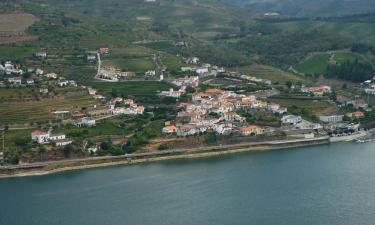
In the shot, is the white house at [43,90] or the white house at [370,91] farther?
the white house at [370,91]

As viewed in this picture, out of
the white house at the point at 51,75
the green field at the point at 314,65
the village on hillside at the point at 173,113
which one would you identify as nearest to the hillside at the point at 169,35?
the green field at the point at 314,65

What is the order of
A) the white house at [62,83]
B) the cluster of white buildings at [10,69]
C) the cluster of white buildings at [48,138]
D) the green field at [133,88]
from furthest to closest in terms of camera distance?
the cluster of white buildings at [10,69] < the green field at [133,88] < the white house at [62,83] < the cluster of white buildings at [48,138]

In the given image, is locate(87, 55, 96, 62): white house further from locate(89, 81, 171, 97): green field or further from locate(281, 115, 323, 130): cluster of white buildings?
locate(281, 115, 323, 130): cluster of white buildings

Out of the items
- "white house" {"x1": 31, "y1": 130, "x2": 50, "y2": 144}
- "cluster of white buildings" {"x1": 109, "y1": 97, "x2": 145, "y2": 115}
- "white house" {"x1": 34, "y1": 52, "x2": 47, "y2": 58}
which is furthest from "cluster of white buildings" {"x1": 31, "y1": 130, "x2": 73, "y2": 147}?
"white house" {"x1": 34, "y1": 52, "x2": 47, "y2": 58}

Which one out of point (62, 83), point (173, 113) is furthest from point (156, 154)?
point (62, 83)

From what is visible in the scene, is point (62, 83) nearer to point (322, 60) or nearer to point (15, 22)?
point (15, 22)

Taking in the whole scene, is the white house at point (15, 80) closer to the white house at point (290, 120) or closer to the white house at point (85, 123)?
the white house at point (85, 123)

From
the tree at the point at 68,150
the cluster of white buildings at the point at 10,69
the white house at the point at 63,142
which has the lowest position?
the tree at the point at 68,150

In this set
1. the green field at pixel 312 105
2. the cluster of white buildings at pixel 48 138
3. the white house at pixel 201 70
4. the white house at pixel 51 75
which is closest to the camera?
the cluster of white buildings at pixel 48 138
